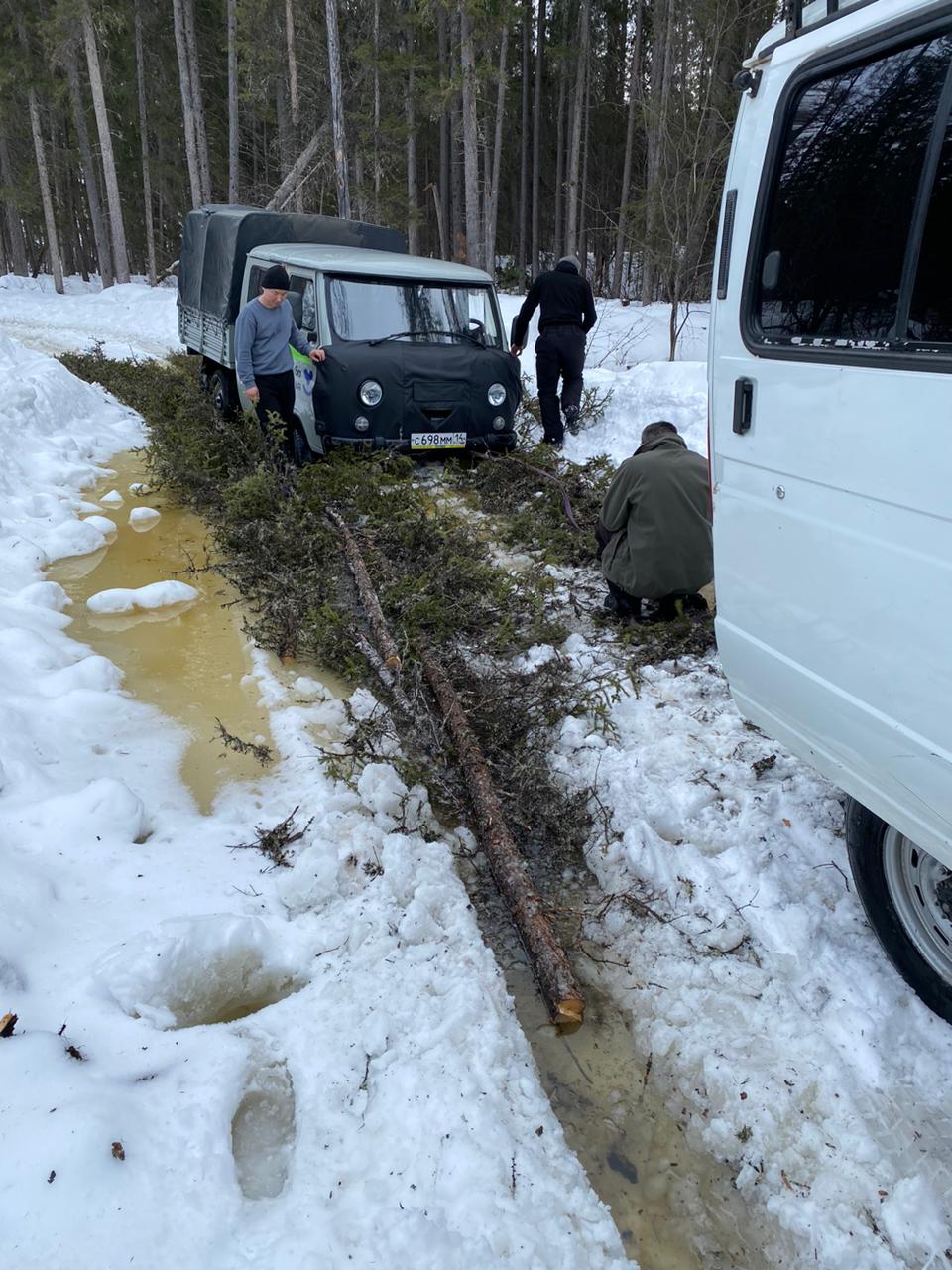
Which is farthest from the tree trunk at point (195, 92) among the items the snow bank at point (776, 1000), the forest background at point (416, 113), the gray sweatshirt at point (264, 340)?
the snow bank at point (776, 1000)

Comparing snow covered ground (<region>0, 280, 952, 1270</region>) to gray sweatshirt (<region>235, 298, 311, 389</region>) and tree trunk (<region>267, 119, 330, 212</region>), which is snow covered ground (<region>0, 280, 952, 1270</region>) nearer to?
gray sweatshirt (<region>235, 298, 311, 389</region>)

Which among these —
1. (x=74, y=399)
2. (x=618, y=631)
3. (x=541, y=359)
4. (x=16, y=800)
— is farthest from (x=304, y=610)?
(x=74, y=399)

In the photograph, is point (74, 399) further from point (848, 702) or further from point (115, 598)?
point (848, 702)

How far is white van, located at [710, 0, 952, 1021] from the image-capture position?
1991 millimetres

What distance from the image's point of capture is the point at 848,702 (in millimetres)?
2365

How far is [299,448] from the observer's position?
8250 mm

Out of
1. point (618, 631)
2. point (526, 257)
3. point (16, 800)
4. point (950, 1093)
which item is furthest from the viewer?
point (526, 257)

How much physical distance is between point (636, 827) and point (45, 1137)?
2.33 meters

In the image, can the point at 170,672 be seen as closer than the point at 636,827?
No

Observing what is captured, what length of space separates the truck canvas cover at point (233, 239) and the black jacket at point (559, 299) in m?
2.80

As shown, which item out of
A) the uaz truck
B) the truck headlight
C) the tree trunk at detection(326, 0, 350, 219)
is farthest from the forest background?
the truck headlight

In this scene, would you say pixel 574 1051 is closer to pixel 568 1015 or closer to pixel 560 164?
pixel 568 1015

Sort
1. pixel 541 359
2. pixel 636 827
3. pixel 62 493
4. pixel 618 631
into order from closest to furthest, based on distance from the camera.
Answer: pixel 636 827, pixel 618 631, pixel 62 493, pixel 541 359

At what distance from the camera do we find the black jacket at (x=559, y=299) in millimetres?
8992
